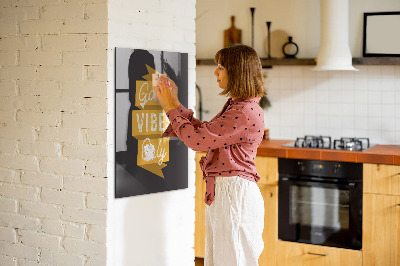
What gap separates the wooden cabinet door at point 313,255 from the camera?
400 cm

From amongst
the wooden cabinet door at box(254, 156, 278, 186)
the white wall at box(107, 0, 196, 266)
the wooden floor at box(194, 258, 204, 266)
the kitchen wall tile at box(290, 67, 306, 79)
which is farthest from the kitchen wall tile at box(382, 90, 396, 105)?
the white wall at box(107, 0, 196, 266)

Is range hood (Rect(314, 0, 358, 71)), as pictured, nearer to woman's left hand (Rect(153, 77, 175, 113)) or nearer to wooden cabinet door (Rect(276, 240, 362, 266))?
wooden cabinet door (Rect(276, 240, 362, 266))

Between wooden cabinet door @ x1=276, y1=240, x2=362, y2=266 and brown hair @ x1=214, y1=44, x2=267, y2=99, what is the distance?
1.87 metres

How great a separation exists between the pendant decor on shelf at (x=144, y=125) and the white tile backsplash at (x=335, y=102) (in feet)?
6.27

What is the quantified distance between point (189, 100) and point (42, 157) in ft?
2.67

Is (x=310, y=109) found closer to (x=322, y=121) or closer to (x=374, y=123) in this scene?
(x=322, y=121)

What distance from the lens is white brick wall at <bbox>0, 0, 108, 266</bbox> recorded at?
2715 mm

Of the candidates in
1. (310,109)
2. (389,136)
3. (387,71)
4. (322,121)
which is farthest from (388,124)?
(310,109)

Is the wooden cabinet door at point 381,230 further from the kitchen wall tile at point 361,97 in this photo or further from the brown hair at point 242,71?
the brown hair at point 242,71

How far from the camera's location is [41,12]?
284 cm

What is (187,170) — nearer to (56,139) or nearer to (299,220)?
(56,139)

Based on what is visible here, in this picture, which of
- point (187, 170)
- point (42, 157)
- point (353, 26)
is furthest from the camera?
point (353, 26)

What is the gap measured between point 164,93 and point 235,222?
709mm

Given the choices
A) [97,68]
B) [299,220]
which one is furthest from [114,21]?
[299,220]
